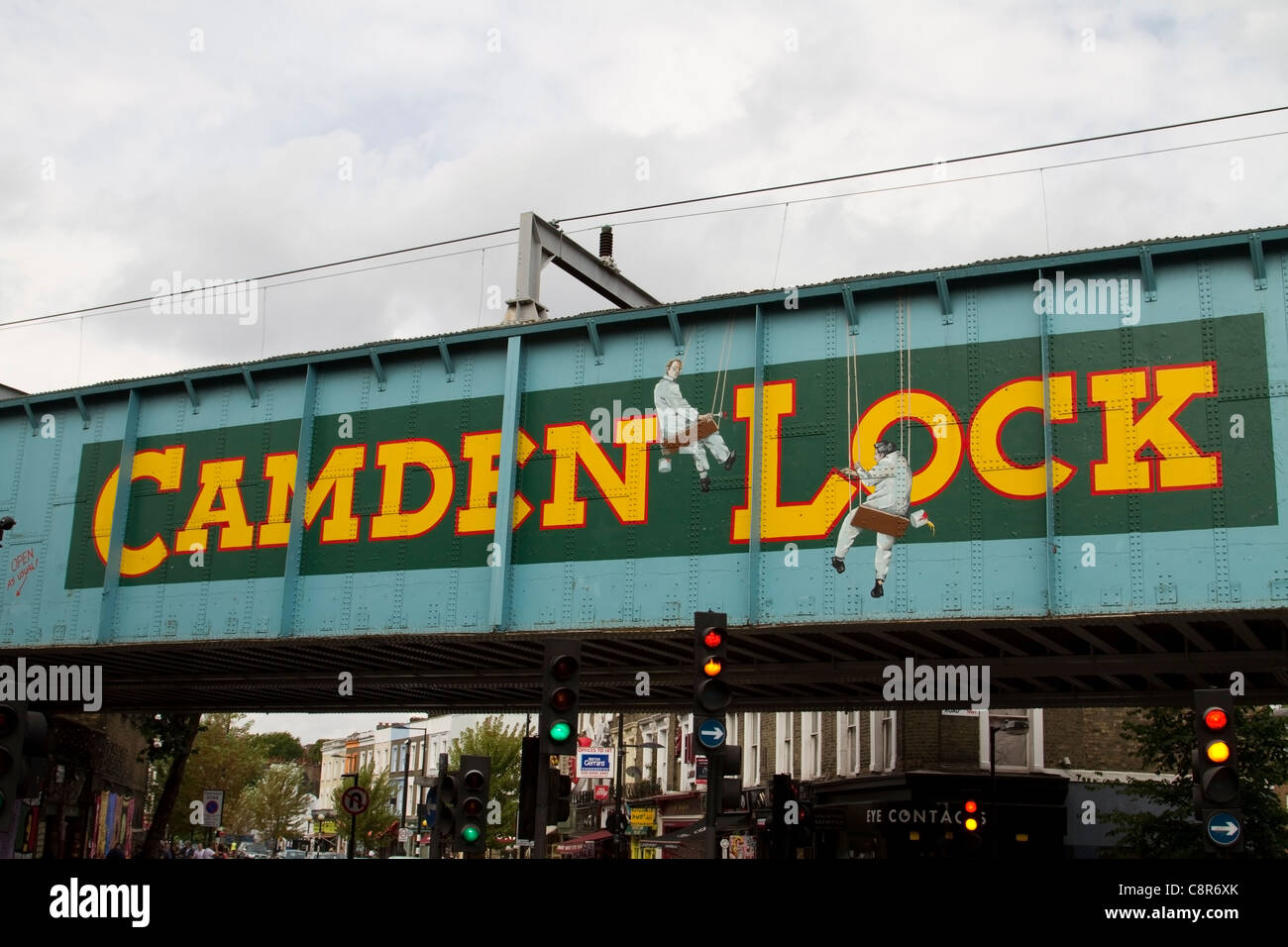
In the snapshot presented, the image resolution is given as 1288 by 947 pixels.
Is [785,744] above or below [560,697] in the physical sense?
below

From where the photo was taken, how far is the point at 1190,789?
3253cm

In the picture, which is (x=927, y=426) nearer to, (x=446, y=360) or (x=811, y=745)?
(x=446, y=360)

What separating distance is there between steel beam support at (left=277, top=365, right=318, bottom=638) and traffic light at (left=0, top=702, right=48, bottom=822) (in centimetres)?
1156

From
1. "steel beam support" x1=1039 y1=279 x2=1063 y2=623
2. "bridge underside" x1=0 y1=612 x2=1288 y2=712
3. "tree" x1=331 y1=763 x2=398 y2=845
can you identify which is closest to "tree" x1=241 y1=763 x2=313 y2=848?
"tree" x1=331 y1=763 x2=398 y2=845

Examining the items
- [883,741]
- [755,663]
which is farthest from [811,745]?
[755,663]

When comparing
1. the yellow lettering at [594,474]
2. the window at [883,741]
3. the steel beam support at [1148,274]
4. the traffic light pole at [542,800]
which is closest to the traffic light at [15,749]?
the traffic light pole at [542,800]

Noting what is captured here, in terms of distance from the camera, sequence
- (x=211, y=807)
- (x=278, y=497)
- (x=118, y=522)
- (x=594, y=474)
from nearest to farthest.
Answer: (x=594, y=474), (x=278, y=497), (x=118, y=522), (x=211, y=807)

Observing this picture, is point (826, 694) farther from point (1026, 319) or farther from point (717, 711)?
point (717, 711)

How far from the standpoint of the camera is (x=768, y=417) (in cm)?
2294

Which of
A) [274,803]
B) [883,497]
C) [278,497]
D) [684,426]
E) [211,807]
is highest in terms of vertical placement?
[684,426]

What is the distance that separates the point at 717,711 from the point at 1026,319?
405 inches

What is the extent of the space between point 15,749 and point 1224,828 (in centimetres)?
1265
